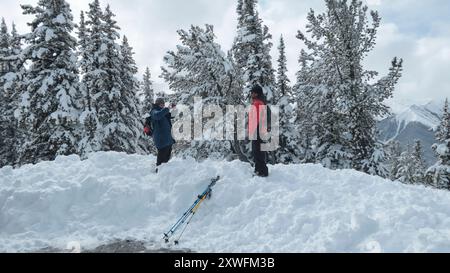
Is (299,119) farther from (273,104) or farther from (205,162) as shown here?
(205,162)

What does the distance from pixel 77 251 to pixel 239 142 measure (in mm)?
15393

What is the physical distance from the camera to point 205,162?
34.7 feet

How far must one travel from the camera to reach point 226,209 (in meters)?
8.20

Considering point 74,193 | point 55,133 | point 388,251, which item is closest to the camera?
point 388,251

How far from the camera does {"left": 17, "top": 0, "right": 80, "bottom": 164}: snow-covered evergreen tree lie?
19328mm

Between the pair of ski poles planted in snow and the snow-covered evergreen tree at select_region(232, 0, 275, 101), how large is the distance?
1355 cm

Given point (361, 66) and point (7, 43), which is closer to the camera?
point (361, 66)

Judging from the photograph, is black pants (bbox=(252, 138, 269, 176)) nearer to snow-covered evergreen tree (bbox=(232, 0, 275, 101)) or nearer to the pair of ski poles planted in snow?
the pair of ski poles planted in snow

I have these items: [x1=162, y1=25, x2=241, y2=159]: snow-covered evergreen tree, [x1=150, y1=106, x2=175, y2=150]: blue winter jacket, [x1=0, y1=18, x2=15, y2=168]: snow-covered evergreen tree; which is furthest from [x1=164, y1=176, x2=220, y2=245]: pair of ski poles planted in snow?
[x1=0, y1=18, x2=15, y2=168]: snow-covered evergreen tree

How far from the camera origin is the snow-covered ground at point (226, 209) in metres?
6.48

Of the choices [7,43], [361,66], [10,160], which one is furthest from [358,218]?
[7,43]

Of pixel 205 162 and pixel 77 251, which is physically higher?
pixel 205 162

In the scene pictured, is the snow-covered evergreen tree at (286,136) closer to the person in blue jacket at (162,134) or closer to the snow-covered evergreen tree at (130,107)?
the snow-covered evergreen tree at (130,107)

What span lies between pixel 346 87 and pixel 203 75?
7.76 metres
